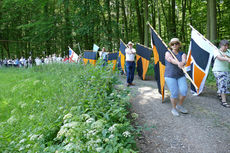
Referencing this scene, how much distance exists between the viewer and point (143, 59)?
9828 mm

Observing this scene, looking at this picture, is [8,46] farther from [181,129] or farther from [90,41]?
[181,129]

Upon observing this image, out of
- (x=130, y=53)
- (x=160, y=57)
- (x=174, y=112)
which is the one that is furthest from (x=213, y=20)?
(x=174, y=112)

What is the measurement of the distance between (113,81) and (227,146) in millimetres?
3105

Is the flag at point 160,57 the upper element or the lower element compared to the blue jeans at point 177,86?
upper

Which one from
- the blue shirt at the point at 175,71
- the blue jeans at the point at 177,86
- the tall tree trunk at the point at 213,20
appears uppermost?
the tall tree trunk at the point at 213,20

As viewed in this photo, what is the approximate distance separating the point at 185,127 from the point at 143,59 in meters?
6.12

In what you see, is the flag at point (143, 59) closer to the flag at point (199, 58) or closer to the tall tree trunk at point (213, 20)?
the flag at point (199, 58)

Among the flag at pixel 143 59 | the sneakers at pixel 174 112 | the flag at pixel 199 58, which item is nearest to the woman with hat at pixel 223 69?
the flag at pixel 199 58

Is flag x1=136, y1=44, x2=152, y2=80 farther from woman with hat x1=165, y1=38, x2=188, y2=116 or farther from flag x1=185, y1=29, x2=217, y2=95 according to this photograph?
woman with hat x1=165, y1=38, x2=188, y2=116

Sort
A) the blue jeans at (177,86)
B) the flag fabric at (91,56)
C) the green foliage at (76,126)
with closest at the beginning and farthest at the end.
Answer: the green foliage at (76,126) < the blue jeans at (177,86) < the flag fabric at (91,56)

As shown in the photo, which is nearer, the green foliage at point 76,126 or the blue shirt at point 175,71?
the green foliage at point 76,126

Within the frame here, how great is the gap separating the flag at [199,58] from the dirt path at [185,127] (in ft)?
2.30

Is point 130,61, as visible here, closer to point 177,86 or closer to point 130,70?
point 130,70

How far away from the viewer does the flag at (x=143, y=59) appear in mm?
9477
